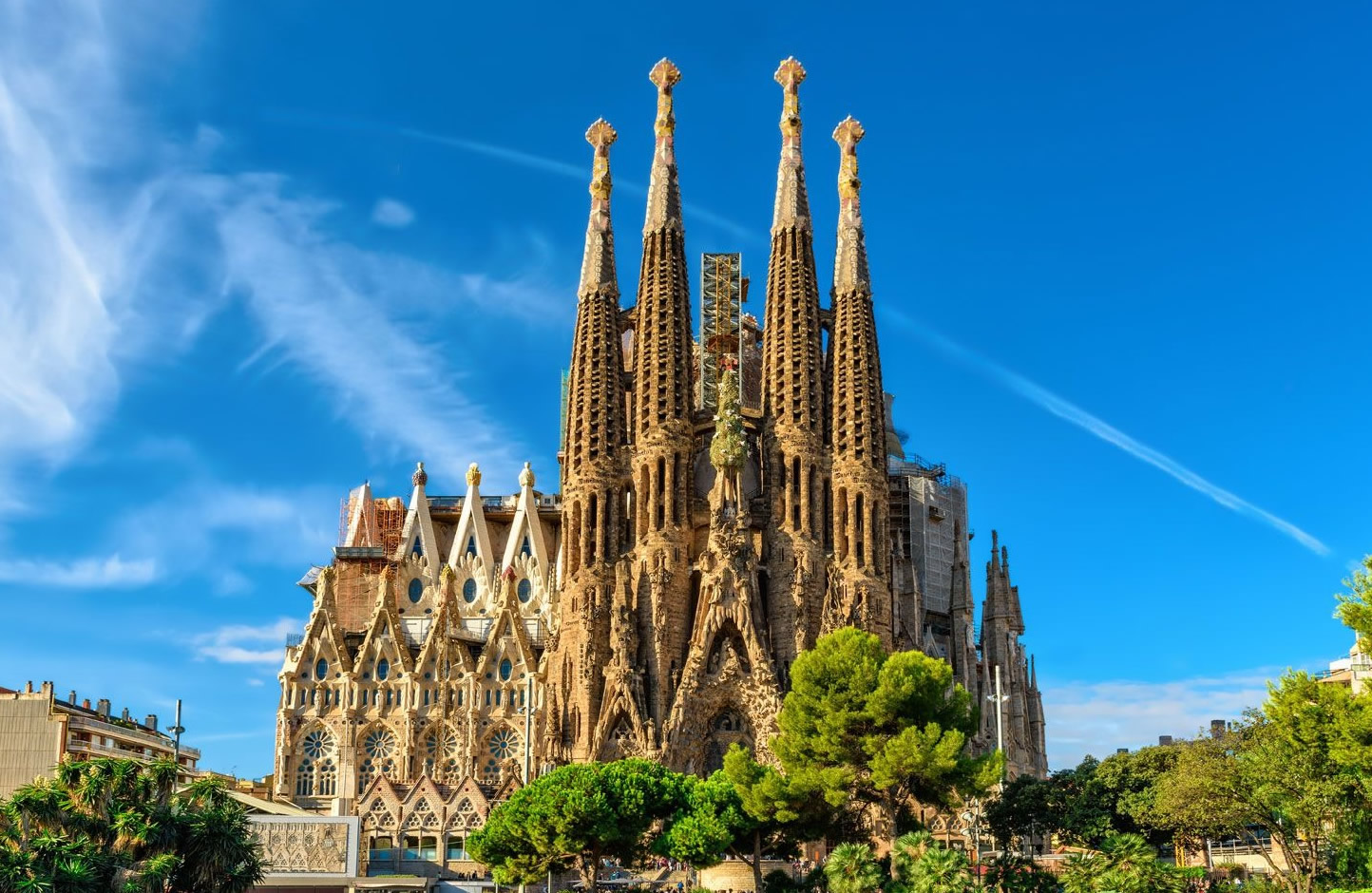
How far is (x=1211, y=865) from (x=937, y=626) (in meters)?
20.3

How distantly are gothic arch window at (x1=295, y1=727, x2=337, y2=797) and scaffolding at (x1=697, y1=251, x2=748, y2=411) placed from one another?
892 inches

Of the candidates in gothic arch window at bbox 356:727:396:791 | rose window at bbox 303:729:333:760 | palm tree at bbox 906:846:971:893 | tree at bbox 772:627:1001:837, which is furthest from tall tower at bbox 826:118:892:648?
rose window at bbox 303:729:333:760

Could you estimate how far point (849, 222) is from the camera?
6488cm

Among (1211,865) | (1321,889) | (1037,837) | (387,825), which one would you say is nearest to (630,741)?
(387,825)

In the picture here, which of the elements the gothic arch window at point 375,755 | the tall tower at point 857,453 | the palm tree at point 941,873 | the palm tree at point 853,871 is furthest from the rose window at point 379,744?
the palm tree at point 941,873

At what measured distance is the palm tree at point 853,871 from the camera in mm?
34875

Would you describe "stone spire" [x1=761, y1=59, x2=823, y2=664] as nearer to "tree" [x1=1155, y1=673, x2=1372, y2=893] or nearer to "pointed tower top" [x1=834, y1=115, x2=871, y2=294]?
"pointed tower top" [x1=834, y1=115, x2=871, y2=294]

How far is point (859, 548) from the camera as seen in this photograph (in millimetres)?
58875

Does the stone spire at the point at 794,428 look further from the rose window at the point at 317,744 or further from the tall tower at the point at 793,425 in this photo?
the rose window at the point at 317,744

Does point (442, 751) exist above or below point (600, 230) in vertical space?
below

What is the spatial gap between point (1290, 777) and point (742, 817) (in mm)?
14261

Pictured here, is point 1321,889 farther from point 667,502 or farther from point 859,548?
point 667,502

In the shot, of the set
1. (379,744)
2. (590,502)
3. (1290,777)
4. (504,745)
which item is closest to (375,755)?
(379,744)

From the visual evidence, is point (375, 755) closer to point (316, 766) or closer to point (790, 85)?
point (316, 766)
